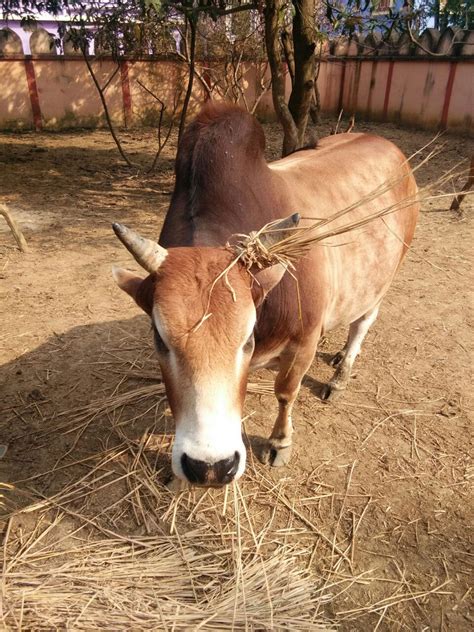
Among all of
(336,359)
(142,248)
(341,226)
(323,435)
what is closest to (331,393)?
(323,435)

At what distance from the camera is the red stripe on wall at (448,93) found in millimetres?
11617

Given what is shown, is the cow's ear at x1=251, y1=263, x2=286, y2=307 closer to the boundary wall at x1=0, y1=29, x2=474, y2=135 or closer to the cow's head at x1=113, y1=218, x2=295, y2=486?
the cow's head at x1=113, y1=218, x2=295, y2=486

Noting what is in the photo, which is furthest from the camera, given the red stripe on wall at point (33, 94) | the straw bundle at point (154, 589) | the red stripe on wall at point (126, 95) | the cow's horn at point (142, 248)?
the red stripe on wall at point (126, 95)

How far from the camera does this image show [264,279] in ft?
6.58

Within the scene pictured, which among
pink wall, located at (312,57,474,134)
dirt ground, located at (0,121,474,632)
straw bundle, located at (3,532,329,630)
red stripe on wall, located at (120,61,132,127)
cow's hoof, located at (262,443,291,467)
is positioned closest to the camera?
straw bundle, located at (3,532,329,630)

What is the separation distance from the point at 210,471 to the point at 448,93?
12784 millimetres

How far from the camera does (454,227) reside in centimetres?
654

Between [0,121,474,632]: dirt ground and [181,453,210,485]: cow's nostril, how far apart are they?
3.16 feet

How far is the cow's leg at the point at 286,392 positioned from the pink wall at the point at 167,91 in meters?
11.0

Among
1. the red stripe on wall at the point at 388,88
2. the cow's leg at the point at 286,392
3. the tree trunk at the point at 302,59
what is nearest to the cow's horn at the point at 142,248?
the cow's leg at the point at 286,392

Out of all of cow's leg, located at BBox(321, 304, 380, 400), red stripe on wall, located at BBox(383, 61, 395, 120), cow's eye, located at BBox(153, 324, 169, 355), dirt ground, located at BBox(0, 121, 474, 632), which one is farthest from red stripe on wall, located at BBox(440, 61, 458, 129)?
cow's eye, located at BBox(153, 324, 169, 355)

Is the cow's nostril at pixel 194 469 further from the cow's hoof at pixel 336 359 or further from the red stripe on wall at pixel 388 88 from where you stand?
the red stripe on wall at pixel 388 88

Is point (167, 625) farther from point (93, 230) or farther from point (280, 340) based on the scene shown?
point (93, 230)

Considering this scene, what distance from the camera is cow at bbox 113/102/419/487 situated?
1720 millimetres
